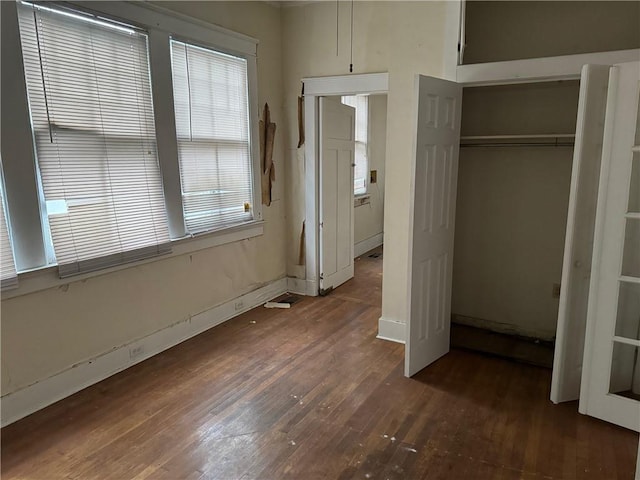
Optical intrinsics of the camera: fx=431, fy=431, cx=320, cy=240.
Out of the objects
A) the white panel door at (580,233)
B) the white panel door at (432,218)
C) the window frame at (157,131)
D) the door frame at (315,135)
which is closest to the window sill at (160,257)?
the window frame at (157,131)

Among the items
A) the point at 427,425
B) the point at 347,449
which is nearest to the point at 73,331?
the point at 347,449

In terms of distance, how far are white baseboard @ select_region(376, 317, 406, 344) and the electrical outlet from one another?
73.8 inches

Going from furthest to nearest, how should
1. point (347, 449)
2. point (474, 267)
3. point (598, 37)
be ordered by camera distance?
1. point (474, 267)
2. point (598, 37)
3. point (347, 449)

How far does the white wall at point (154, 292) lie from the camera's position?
2.52 m

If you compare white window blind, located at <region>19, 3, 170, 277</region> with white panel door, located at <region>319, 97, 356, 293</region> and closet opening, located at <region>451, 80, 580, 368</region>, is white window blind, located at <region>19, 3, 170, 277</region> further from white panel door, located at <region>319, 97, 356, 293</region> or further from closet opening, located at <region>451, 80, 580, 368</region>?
closet opening, located at <region>451, 80, 580, 368</region>

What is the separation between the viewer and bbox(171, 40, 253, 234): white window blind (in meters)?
3.36

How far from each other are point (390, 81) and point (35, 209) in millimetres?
2614

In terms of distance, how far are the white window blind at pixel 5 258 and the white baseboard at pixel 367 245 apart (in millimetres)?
4469

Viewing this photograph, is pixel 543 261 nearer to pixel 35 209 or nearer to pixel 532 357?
pixel 532 357

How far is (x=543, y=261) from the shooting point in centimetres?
347

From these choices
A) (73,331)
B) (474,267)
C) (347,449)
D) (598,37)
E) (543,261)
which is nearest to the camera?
(347,449)

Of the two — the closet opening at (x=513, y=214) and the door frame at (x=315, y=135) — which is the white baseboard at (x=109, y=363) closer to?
the door frame at (x=315, y=135)

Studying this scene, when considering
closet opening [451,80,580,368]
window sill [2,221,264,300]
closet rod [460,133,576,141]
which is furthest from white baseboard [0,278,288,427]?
closet rod [460,133,576,141]

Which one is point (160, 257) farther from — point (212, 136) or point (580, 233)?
point (580, 233)
